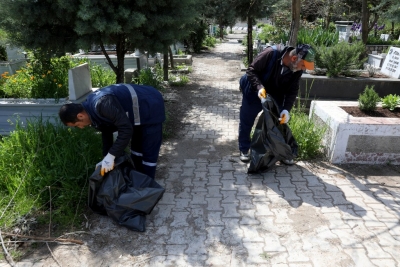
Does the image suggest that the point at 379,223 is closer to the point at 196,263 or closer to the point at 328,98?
the point at 196,263

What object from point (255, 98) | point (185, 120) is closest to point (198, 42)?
point (185, 120)

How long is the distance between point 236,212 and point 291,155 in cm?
108

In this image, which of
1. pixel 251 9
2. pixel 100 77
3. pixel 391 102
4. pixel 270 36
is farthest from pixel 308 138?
pixel 270 36

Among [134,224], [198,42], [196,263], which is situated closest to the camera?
[196,263]

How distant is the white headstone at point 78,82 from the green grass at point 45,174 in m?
1.12

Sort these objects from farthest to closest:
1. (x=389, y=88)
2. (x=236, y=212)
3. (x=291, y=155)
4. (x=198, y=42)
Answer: (x=198, y=42)
(x=389, y=88)
(x=291, y=155)
(x=236, y=212)

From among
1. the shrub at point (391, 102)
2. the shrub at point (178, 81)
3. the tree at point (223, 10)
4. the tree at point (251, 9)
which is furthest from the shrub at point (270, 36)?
the shrub at point (391, 102)

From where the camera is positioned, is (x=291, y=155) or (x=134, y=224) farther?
(x=291, y=155)

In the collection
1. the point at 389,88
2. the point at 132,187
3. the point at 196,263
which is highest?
the point at 389,88

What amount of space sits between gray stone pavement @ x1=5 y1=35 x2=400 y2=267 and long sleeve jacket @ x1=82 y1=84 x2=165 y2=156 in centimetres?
82

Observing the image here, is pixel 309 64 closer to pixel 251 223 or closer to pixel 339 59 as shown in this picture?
pixel 251 223

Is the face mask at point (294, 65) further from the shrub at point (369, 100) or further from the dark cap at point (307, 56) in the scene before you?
the shrub at point (369, 100)

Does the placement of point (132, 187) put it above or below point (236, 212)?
above

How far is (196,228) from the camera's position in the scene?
288 centimetres
